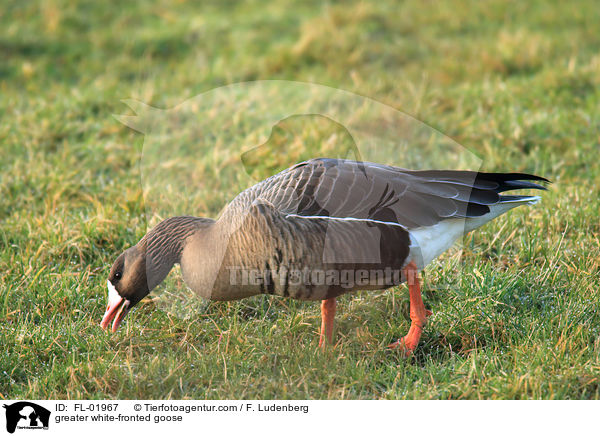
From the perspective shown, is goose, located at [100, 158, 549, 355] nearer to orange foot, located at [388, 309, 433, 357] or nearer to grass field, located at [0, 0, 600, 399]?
orange foot, located at [388, 309, 433, 357]

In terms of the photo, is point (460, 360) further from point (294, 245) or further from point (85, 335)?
point (85, 335)

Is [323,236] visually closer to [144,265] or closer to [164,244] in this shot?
[164,244]

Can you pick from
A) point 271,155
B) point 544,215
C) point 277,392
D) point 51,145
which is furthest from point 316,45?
point 277,392

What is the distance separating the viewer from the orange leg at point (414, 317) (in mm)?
3842

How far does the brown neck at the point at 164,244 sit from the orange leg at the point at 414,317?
4.16 feet

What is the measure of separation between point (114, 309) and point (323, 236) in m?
1.39

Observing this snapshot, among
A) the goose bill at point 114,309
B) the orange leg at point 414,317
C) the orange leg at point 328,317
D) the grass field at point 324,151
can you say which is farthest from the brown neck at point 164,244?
the orange leg at point 414,317

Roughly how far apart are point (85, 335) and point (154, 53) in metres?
5.54
